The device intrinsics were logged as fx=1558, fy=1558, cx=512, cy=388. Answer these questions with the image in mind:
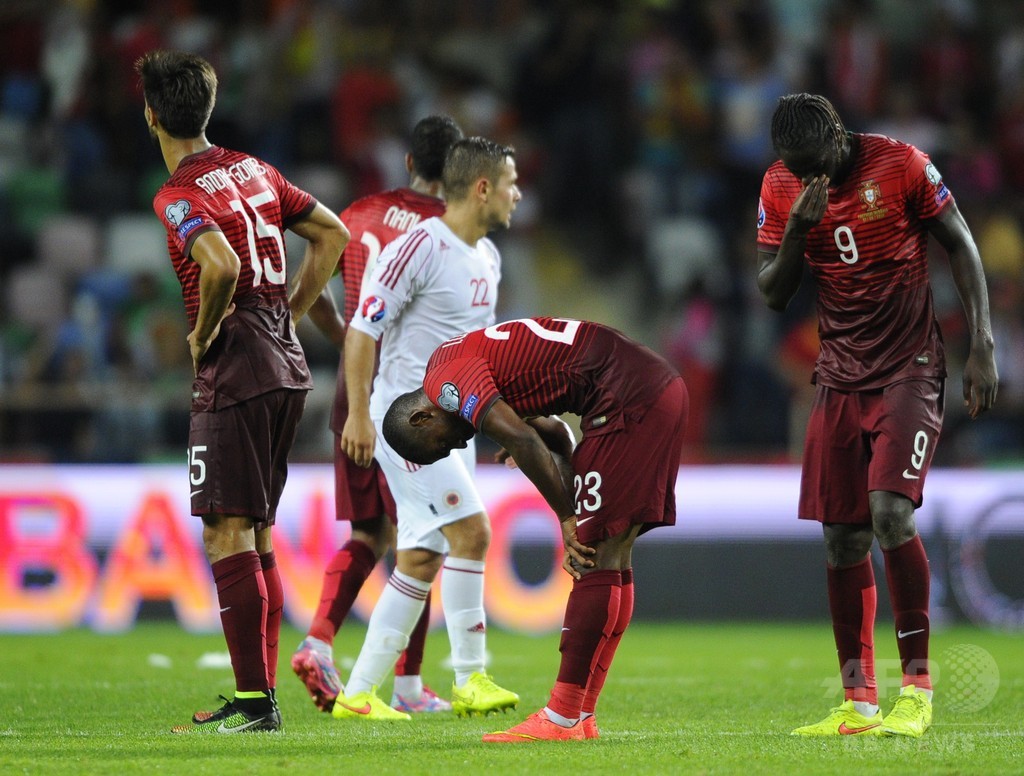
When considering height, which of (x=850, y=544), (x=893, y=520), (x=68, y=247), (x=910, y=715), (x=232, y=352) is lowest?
(x=910, y=715)

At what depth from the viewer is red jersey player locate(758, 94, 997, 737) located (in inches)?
226

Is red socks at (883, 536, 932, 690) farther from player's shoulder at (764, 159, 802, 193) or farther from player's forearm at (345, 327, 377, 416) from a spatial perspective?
player's forearm at (345, 327, 377, 416)

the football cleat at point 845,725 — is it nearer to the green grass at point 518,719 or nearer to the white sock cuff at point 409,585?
the green grass at point 518,719

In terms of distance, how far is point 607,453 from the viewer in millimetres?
5547

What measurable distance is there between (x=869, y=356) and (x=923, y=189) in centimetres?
66

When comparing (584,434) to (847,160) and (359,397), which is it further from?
(847,160)

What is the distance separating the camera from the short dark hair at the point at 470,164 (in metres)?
6.75

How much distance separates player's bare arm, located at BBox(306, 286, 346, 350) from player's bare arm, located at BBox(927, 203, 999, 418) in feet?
8.68

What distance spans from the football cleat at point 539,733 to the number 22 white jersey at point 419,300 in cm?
182

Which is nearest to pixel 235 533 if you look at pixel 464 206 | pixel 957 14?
pixel 464 206

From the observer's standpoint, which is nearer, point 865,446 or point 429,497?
point 865,446

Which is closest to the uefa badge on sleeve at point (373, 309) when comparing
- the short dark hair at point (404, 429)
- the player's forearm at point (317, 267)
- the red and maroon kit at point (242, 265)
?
the player's forearm at point (317, 267)

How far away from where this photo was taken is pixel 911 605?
5.78m

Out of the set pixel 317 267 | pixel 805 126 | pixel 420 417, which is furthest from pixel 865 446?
pixel 317 267
